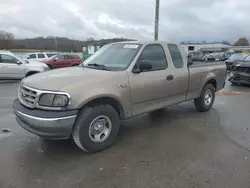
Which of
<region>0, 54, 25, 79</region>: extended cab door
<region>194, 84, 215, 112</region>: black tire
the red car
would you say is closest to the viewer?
<region>194, 84, 215, 112</region>: black tire

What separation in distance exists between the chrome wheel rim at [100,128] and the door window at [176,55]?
213 cm

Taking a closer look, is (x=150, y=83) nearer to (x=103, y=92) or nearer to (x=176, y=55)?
(x=103, y=92)

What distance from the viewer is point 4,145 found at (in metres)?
4.26

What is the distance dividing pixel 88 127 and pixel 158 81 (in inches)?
69.6

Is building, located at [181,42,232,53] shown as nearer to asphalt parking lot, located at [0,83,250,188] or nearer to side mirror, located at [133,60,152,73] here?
asphalt parking lot, located at [0,83,250,188]

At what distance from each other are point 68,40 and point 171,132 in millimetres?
51153

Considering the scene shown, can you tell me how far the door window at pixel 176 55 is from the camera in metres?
5.29

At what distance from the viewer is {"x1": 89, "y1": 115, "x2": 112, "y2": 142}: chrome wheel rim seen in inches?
153

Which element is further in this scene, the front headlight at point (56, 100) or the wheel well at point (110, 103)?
the wheel well at point (110, 103)

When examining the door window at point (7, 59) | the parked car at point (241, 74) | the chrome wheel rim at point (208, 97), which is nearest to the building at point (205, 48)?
the parked car at point (241, 74)

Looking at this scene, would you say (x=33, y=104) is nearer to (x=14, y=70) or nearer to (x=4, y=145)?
(x=4, y=145)

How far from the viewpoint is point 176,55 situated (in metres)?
5.41

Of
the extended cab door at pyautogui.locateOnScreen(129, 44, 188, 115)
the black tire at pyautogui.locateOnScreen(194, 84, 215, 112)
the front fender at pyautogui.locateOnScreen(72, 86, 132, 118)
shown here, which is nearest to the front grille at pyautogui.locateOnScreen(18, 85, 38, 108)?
the front fender at pyautogui.locateOnScreen(72, 86, 132, 118)

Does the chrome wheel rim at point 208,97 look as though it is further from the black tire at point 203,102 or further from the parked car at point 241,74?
the parked car at point 241,74
